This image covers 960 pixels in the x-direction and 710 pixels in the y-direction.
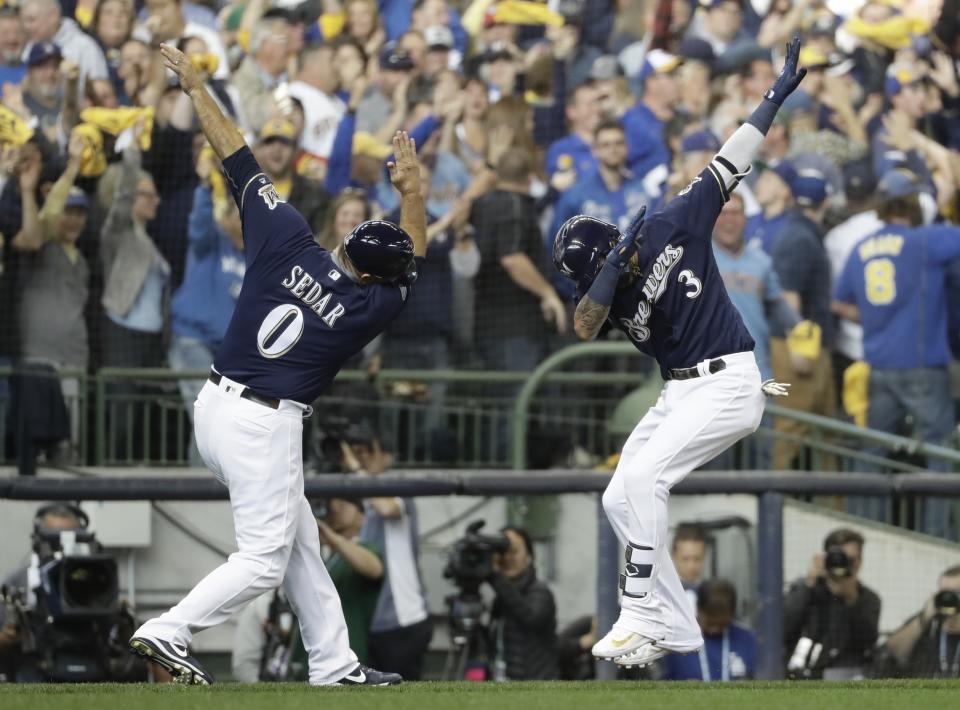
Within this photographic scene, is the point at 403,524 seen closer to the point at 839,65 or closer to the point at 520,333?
the point at 520,333

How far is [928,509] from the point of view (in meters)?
9.20

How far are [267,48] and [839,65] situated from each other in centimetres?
413

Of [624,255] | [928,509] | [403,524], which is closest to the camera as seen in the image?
[624,255]

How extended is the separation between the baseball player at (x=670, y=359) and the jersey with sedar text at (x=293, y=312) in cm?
83

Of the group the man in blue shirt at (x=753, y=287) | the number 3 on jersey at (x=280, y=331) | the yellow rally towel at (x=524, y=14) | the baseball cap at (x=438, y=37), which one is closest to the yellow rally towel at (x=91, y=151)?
the baseball cap at (x=438, y=37)

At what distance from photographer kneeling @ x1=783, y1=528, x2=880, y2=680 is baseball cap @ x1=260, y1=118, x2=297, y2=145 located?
435 cm

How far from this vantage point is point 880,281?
10.7 metres

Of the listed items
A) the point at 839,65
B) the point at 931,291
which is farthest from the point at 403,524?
the point at 839,65

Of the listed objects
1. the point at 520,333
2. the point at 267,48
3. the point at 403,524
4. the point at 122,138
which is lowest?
the point at 403,524

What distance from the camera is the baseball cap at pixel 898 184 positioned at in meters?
11.0

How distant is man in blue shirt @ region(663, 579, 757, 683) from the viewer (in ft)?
26.7

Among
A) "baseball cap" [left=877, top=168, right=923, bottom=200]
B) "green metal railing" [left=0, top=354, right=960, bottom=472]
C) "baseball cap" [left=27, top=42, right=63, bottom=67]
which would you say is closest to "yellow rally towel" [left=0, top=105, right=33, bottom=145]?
"baseball cap" [left=27, top=42, right=63, bottom=67]

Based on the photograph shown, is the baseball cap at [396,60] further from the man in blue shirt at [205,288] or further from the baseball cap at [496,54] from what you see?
the man in blue shirt at [205,288]

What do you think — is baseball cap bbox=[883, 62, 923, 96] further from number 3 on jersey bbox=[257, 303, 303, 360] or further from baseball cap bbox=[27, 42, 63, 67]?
number 3 on jersey bbox=[257, 303, 303, 360]
